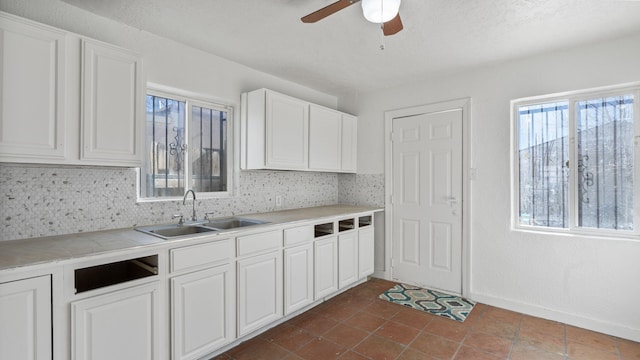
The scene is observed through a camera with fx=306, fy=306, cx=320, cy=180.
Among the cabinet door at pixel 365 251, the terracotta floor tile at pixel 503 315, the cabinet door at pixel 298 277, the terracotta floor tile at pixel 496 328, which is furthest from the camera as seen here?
the cabinet door at pixel 365 251

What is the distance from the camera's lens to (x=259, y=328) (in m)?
2.46

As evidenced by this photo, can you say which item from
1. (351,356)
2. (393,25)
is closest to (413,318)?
(351,356)

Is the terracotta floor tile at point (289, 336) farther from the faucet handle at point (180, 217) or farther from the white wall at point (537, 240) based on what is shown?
the white wall at point (537, 240)

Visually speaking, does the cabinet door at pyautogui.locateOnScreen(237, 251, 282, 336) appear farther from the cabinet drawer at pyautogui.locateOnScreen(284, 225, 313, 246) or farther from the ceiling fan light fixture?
the ceiling fan light fixture

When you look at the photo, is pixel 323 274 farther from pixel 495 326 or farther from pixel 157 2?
pixel 157 2

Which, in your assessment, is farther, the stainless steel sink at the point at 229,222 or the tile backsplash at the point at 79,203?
the stainless steel sink at the point at 229,222

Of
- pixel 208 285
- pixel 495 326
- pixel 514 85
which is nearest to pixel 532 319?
pixel 495 326

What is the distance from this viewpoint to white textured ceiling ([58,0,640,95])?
202cm

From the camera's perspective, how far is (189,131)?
2791mm

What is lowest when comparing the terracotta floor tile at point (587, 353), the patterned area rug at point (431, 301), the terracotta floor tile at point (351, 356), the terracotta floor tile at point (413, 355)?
the terracotta floor tile at point (413, 355)

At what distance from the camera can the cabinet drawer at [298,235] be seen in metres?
2.66

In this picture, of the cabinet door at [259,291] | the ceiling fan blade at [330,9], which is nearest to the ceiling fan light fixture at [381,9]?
the ceiling fan blade at [330,9]

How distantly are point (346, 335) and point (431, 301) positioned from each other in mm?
1150

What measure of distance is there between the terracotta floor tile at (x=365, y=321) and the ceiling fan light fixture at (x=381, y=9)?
238 cm
